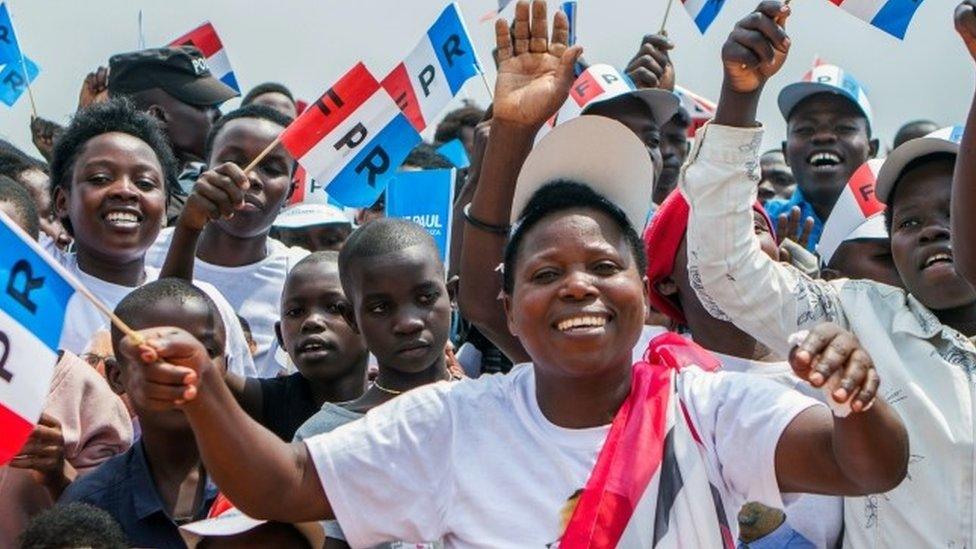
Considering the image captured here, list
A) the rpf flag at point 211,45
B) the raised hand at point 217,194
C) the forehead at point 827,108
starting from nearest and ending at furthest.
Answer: the raised hand at point 217,194 → the forehead at point 827,108 → the rpf flag at point 211,45

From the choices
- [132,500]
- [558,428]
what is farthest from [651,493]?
[132,500]

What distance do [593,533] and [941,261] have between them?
6.00 ft

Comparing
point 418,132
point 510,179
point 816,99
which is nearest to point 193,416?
point 510,179

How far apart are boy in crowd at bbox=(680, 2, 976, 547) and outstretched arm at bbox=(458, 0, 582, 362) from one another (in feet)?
1.37

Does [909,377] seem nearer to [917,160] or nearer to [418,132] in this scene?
[917,160]

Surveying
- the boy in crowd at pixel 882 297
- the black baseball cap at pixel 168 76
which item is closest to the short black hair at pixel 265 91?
the black baseball cap at pixel 168 76

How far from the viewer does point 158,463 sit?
5.33 m

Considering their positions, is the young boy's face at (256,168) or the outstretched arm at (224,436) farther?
the young boy's face at (256,168)

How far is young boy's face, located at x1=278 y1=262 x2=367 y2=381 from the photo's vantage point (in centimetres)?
607

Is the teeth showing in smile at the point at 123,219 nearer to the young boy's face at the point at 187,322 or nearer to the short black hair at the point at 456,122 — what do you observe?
the young boy's face at the point at 187,322

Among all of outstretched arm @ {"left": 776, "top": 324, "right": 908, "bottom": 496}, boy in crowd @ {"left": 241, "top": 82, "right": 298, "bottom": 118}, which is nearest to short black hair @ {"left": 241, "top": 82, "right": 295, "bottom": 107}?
boy in crowd @ {"left": 241, "top": 82, "right": 298, "bottom": 118}

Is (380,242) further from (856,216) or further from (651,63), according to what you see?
(651,63)

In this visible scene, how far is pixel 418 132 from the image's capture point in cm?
752

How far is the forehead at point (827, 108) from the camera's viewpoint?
27.9 ft
